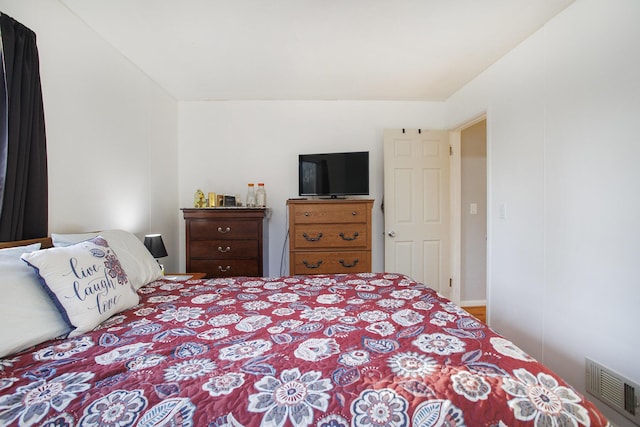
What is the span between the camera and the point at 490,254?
2.31 metres

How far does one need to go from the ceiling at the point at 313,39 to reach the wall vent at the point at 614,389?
2066mm

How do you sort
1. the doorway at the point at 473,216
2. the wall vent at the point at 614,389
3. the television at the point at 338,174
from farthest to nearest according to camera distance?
the doorway at the point at 473,216, the television at the point at 338,174, the wall vent at the point at 614,389

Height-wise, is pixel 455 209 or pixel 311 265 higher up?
pixel 455 209

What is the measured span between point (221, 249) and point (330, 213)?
108 centimetres

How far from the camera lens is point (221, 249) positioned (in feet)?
8.22

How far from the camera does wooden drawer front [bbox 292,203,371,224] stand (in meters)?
2.56

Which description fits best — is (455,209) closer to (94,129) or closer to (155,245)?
(155,245)

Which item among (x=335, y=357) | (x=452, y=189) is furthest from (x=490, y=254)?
(x=335, y=357)

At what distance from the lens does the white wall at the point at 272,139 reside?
10.0 ft

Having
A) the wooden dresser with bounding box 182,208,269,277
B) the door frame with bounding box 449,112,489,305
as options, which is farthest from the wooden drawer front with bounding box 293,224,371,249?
the door frame with bounding box 449,112,489,305

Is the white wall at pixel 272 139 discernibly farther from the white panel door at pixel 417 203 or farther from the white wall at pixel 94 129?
the white wall at pixel 94 129

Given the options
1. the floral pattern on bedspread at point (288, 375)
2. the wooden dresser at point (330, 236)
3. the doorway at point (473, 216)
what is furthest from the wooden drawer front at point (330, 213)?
the floral pattern on bedspread at point (288, 375)

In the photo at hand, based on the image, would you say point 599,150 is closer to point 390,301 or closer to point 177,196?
point 390,301

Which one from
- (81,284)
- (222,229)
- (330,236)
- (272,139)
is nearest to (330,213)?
(330,236)
